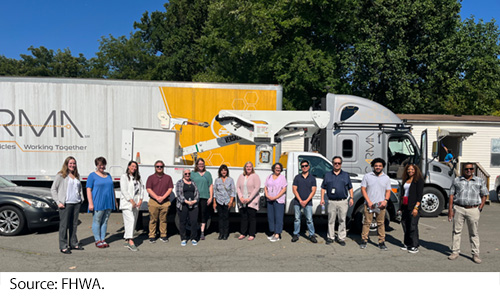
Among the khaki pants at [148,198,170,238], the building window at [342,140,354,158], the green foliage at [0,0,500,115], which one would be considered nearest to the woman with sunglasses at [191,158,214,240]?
the khaki pants at [148,198,170,238]

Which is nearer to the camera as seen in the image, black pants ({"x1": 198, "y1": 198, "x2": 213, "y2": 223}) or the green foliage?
black pants ({"x1": 198, "y1": 198, "x2": 213, "y2": 223})

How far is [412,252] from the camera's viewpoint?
21.4 feet

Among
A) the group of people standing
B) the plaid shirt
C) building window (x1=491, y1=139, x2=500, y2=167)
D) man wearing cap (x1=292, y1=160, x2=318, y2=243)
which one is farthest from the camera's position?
building window (x1=491, y1=139, x2=500, y2=167)

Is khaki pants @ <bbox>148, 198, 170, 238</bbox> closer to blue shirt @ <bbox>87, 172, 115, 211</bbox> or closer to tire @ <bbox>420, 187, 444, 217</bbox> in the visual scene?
blue shirt @ <bbox>87, 172, 115, 211</bbox>

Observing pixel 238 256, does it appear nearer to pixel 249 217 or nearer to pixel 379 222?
pixel 249 217

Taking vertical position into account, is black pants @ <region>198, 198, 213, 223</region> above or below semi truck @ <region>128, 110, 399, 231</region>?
below

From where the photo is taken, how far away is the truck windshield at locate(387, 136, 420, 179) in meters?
9.81

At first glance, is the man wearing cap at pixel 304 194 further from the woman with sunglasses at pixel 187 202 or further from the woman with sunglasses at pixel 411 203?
the woman with sunglasses at pixel 187 202

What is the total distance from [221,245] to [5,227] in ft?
14.5

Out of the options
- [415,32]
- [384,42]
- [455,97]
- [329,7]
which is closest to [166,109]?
[329,7]

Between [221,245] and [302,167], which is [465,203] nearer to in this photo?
[302,167]

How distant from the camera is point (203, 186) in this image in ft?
23.6

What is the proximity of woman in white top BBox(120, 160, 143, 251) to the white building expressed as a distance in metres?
12.9

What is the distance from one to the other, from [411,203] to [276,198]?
2407 millimetres
